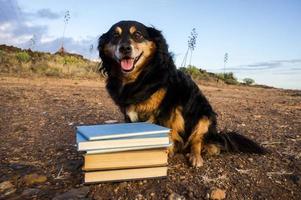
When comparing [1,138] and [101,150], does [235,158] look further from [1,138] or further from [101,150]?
[1,138]

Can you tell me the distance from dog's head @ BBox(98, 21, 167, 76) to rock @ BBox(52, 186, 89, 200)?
1480 millimetres

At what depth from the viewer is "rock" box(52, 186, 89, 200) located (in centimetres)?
295

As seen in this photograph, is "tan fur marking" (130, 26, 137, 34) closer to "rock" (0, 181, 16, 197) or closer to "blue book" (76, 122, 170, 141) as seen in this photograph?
"blue book" (76, 122, 170, 141)

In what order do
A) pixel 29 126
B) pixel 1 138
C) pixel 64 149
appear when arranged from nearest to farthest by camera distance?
pixel 64 149 → pixel 1 138 → pixel 29 126

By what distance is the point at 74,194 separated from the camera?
299 cm

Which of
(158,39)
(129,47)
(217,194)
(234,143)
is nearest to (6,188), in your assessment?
(217,194)

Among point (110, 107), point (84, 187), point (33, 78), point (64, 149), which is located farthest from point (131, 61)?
point (33, 78)

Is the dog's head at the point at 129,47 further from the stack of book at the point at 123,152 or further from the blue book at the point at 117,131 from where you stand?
the stack of book at the point at 123,152

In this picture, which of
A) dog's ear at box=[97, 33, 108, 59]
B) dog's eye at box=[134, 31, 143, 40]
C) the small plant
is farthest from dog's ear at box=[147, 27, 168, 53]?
the small plant

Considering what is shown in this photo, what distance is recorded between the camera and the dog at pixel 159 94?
3.92 m

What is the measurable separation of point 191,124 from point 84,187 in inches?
56.8

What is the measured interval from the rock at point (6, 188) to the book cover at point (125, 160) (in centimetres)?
63

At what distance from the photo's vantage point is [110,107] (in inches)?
308

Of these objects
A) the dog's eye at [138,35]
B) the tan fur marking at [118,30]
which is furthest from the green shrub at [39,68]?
the dog's eye at [138,35]
